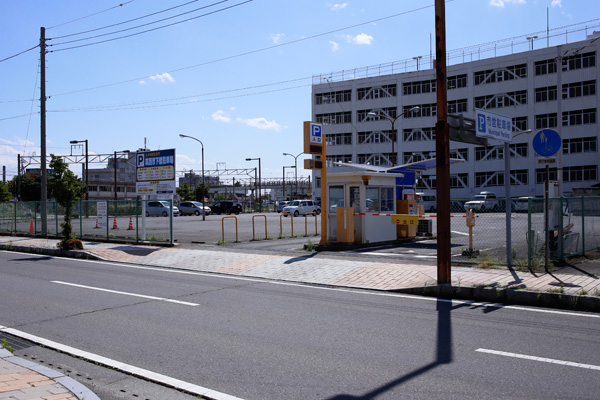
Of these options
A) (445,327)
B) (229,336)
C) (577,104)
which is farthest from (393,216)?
(577,104)

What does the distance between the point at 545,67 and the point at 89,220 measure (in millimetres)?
51798

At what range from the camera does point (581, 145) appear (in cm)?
5419

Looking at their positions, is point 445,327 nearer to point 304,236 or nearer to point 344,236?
point 344,236

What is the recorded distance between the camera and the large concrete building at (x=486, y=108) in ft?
176

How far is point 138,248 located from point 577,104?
5163 centimetres

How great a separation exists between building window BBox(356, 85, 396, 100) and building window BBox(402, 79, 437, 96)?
179 cm

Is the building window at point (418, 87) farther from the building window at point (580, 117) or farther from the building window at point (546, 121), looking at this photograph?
the building window at point (580, 117)

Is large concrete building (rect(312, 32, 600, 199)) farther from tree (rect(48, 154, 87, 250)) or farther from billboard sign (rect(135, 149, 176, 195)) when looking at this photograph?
tree (rect(48, 154, 87, 250))

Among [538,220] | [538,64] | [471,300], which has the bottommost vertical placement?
[471,300]

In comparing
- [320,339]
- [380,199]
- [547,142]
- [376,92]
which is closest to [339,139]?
[376,92]

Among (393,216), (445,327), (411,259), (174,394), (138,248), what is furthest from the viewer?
(138,248)

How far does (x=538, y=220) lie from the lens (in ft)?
40.7

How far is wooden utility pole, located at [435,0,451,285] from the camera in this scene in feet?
32.9

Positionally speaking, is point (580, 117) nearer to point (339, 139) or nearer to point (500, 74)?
point (500, 74)
